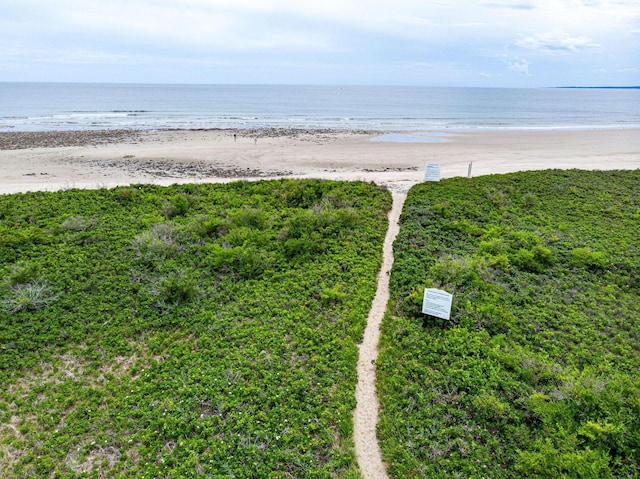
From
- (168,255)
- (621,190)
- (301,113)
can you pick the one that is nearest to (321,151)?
(621,190)

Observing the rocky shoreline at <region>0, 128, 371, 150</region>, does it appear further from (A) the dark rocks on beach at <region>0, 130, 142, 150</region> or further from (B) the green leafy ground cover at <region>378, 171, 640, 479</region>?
(B) the green leafy ground cover at <region>378, 171, 640, 479</region>

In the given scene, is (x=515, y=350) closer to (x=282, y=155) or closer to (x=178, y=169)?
(x=178, y=169)

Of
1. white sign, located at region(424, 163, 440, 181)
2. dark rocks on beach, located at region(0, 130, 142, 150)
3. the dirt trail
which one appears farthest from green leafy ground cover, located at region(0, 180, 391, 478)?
dark rocks on beach, located at region(0, 130, 142, 150)

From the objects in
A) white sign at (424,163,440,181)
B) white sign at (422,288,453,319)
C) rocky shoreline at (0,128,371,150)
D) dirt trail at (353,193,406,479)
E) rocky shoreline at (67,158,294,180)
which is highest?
rocky shoreline at (0,128,371,150)

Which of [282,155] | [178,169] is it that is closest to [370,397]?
[178,169]

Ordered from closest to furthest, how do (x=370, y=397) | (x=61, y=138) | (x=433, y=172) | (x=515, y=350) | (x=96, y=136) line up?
(x=370, y=397), (x=515, y=350), (x=433, y=172), (x=61, y=138), (x=96, y=136)

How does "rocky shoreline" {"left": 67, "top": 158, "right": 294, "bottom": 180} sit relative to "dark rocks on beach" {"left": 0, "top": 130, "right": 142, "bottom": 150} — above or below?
below
